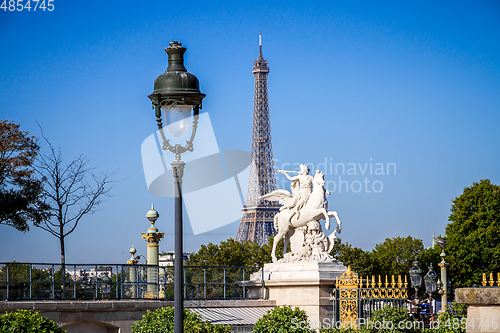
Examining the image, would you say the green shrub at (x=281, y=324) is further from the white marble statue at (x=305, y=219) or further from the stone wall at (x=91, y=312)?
the white marble statue at (x=305, y=219)

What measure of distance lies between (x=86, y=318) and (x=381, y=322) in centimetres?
734

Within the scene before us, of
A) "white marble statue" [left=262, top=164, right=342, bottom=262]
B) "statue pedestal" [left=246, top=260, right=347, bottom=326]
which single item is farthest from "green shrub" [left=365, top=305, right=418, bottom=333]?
"white marble statue" [left=262, top=164, right=342, bottom=262]

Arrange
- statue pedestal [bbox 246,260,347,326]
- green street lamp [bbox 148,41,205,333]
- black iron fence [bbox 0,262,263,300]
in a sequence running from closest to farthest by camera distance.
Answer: green street lamp [bbox 148,41,205,333]
black iron fence [bbox 0,262,263,300]
statue pedestal [bbox 246,260,347,326]

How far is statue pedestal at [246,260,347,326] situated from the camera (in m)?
20.1

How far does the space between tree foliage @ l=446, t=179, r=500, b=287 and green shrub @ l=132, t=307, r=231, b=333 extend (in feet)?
123

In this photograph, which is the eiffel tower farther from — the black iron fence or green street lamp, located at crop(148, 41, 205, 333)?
green street lamp, located at crop(148, 41, 205, 333)

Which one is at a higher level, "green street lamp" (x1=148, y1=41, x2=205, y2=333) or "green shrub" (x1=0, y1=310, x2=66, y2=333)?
"green street lamp" (x1=148, y1=41, x2=205, y2=333)

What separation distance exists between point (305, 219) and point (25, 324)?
1064 cm

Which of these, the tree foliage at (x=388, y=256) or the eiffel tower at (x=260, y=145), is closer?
the tree foliage at (x=388, y=256)

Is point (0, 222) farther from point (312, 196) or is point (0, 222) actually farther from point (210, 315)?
point (312, 196)

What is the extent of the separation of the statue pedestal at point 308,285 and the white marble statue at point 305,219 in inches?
18.7

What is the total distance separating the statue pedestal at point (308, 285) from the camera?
20078mm

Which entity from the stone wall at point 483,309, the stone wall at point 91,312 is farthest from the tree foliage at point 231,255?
the stone wall at point 483,309

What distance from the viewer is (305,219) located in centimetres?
2147
